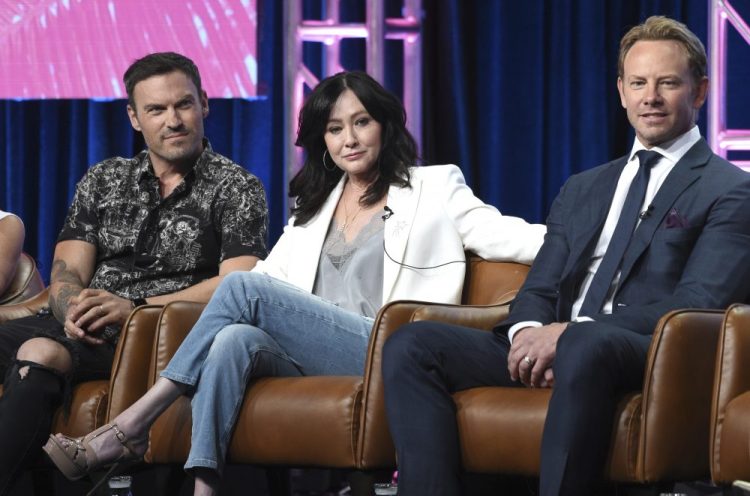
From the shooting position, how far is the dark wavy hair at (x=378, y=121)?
10.1ft

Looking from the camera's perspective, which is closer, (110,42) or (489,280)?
(489,280)

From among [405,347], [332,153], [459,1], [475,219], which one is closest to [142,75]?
[332,153]

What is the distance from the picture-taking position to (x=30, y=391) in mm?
A: 2783

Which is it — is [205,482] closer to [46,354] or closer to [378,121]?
[46,354]

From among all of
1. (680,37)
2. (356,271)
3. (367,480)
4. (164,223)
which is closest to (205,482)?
(367,480)

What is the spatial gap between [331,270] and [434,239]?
276 mm

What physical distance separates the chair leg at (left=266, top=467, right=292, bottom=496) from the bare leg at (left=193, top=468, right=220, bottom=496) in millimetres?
482

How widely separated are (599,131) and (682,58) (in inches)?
76.2

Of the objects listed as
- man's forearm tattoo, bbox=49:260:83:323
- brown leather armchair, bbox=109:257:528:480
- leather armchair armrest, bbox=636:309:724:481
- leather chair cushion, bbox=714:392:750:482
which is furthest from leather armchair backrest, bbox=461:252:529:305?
man's forearm tattoo, bbox=49:260:83:323

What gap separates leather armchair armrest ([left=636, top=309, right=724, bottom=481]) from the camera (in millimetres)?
2191

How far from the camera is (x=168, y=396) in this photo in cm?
264

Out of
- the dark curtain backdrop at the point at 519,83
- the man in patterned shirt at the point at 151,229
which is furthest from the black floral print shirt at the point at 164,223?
the dark curtain backdrop at the point at 519,83

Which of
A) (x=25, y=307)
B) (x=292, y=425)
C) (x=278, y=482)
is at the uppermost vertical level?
(x=25, y=307)

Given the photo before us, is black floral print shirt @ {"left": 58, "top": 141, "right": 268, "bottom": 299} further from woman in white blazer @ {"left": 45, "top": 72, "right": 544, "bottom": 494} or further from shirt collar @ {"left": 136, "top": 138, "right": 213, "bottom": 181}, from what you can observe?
woman in white blazer @ {"left": 45, "top": 72, "right": 544, "bottom": 494}
